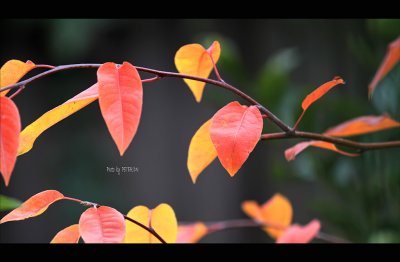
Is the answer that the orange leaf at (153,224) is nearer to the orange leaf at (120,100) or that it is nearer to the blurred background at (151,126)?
the orange leaf at (120,100)

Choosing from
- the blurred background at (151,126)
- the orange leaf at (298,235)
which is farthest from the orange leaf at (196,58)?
the blurred background at (151,126)

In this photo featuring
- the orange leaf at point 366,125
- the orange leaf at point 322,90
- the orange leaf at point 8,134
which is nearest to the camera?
the orange leaf at point 8,134

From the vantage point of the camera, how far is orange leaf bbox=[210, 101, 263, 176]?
0.48m

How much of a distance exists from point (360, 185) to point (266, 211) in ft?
1.02

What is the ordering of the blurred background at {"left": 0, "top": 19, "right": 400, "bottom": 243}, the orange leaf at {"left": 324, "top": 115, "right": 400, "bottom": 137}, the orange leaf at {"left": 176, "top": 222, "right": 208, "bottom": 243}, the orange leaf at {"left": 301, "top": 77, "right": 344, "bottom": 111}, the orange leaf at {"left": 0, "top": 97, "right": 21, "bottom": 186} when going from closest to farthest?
the orange leaf at {"left": 0, "top": 97, "right": 21, "bottom": 186} < the orange leaf at {"left": 301, "top": 77, "right": 344, "bottom": 111} < the orange leaf at {"left": 324, "top": 115, "right": 400, "bottom": 137} < the orange leaf at {"left": 176, "top": 222, "right": 208, "bottom": 243} < the blurred background at {"left": 0, "top": 19, "right": 400, "bottom": 243}

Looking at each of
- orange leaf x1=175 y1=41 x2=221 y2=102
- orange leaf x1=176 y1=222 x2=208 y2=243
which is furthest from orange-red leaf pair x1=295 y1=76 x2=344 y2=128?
orange leaf x1=176 y1=222 x2=208 y2=243

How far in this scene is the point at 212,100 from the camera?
55.5 inches

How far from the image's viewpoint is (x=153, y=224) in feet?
1.97

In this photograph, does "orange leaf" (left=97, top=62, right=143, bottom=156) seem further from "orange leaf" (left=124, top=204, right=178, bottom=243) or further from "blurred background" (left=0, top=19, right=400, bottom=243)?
"blurred background" (left=0, top=19, right=400, bottom=243)

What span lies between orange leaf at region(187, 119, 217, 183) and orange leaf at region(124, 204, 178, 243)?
0.05 m

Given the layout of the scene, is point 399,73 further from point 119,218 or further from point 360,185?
point 119,218

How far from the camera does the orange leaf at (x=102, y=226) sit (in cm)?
46

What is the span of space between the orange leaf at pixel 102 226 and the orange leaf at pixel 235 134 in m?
0.11

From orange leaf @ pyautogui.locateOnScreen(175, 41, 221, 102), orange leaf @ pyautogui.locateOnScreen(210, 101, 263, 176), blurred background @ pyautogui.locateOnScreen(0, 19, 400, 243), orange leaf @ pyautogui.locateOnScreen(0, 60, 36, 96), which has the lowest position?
blurred background @ pyautogui.locateOnScreen(0, 19, 400, 243)
